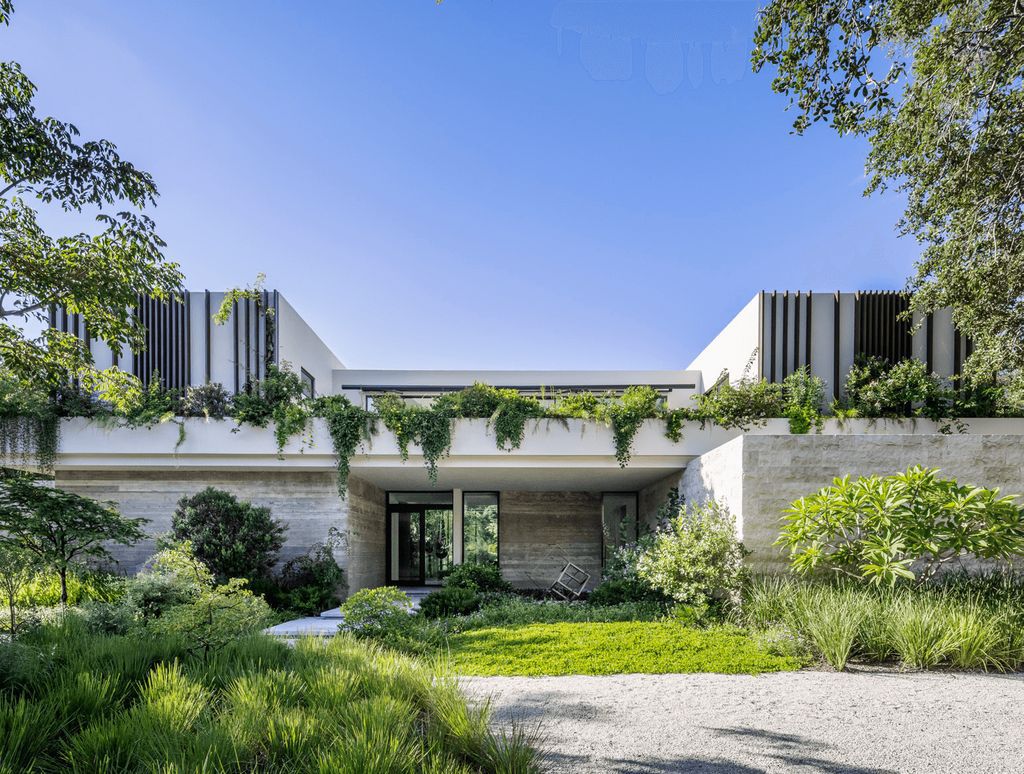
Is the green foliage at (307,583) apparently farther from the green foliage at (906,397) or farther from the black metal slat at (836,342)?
the black metal slat at (836,342)

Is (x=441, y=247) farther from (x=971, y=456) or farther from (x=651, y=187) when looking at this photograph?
(x=971, y=456)

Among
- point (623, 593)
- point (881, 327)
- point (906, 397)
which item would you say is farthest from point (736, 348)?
point (623, 593)

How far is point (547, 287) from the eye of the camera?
41.8 feet

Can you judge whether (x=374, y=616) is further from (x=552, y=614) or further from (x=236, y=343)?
(x=236, y=343)

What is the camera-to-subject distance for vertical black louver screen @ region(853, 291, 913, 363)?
12078 mm

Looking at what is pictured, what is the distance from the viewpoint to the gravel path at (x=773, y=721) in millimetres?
3326

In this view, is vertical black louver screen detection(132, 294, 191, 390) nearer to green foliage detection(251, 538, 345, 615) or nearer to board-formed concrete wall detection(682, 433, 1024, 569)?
green foliage detection(251, 538, 345, 615)

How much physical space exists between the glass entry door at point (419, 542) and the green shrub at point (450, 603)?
16.7 ft

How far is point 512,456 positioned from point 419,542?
5.71 m

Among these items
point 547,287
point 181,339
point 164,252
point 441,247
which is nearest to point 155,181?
point 164,252

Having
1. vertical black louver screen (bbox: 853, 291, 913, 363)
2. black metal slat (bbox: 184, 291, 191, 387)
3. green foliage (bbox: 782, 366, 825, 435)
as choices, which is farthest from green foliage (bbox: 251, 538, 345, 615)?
vertical black louver screen (bbox: 853, 291, 913, 363)

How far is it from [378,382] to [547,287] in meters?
6.40

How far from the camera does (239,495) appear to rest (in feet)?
35.2

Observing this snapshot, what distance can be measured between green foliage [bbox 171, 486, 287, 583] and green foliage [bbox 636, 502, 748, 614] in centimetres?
630
